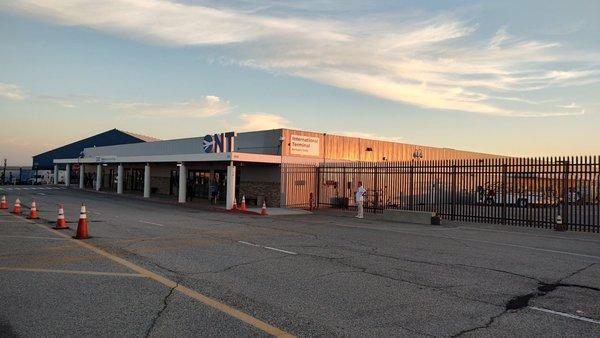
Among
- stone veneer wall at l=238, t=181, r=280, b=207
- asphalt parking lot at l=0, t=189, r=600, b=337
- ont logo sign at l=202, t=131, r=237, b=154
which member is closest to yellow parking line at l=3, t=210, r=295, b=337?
asphalt parking lot at l=0, t=189, r=600, b=337

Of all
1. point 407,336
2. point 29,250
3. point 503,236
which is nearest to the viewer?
point 407,336

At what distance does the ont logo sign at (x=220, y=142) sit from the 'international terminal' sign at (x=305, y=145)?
3728 mm

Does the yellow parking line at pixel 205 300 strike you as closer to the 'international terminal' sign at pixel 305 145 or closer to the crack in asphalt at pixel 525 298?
the crack in asphalt at pixel 525 298

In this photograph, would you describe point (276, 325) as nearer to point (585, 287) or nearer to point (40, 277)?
point (40, 277)

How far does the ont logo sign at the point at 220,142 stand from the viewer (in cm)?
2969

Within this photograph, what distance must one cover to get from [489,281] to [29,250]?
9.23 metres

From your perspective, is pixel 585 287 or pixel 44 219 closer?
pixel 585 287

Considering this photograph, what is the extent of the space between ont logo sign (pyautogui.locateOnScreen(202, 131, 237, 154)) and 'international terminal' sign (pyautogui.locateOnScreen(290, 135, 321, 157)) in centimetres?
373

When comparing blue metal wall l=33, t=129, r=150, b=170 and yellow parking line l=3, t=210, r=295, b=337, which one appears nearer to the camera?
yellow parking line l=3, t=210, r=295, b=337

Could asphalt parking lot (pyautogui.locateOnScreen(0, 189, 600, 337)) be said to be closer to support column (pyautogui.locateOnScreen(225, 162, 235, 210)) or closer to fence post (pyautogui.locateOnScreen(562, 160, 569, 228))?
fence post (pyautogui.locateOnScreen(562, 160, 569, 228))

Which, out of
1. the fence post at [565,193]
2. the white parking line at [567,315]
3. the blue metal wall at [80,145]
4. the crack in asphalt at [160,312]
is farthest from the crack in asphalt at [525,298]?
the blue metal wall at [80,145]

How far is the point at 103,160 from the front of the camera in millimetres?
43156

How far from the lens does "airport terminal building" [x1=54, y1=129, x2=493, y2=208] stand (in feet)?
92.0

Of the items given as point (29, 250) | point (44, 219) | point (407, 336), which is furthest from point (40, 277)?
point (44, 219)
